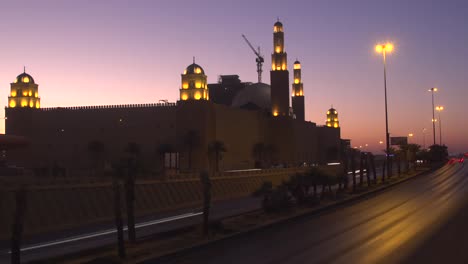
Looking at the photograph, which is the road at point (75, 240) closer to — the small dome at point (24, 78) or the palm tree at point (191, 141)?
the palm tree at point (191, 141)

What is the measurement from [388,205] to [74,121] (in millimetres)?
49161

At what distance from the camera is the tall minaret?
81688mm

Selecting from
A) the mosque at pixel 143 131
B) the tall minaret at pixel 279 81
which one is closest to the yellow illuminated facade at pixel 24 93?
the mosque at pixel 143 131

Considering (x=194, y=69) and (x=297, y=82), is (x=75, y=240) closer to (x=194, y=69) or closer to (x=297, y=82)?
(x=194, y=69)

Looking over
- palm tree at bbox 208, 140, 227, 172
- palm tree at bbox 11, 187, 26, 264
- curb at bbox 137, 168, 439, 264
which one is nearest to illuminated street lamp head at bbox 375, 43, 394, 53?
curb at bbox 137, 168, 439, 264

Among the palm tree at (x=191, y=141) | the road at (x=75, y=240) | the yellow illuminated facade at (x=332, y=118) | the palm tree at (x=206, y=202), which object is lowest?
the road at (x=75, y=240)

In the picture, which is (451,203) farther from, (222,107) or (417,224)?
(222,107)

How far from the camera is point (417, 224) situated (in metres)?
18.3

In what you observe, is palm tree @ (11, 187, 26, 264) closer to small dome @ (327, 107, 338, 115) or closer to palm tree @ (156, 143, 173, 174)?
palm tree @ (156, 143, 173, 174)

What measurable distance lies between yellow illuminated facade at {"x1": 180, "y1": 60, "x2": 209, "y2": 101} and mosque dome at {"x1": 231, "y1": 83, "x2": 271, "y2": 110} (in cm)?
2550

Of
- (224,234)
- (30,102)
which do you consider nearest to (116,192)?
(224,234)

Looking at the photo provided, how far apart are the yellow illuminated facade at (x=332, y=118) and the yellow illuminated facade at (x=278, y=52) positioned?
35.3m

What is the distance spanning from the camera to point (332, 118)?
11562 cm

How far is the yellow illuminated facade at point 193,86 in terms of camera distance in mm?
65125
